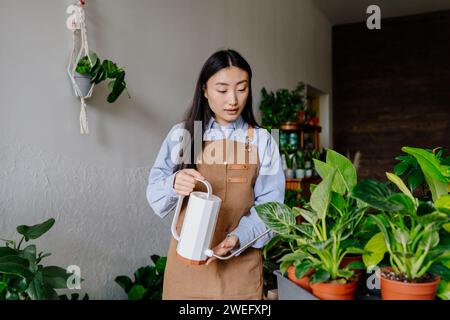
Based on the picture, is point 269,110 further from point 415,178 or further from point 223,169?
point 415,178

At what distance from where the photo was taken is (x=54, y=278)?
4.13 ft

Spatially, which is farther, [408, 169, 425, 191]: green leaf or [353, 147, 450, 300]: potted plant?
[408, 169, 425, 191]: green leaf

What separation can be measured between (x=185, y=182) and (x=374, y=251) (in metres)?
0.45

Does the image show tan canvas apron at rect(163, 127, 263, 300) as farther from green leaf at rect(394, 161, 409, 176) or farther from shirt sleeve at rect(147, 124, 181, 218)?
green leaf at rect(394, 161, 409, 176)

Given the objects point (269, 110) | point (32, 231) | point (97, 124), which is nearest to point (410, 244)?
point (32, 231)

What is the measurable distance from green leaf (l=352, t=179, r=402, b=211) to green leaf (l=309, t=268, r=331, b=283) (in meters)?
0.15

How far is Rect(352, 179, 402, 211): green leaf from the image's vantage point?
633mm

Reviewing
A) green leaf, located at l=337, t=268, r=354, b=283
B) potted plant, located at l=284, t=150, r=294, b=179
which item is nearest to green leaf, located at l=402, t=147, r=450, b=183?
green leaf, located at l=337, t=268, r=354, b=283

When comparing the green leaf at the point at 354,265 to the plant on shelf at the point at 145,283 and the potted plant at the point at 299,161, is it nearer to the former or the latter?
the plant on shelf at the point at 145,283

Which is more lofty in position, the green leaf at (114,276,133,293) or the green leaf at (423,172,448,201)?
the green leaf at (423,172,448,201)

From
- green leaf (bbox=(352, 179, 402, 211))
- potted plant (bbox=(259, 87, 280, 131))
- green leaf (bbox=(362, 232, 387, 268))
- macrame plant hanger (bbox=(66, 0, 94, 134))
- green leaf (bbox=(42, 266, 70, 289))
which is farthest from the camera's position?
potted plant (bbox=(259, 87, 280, 131))
